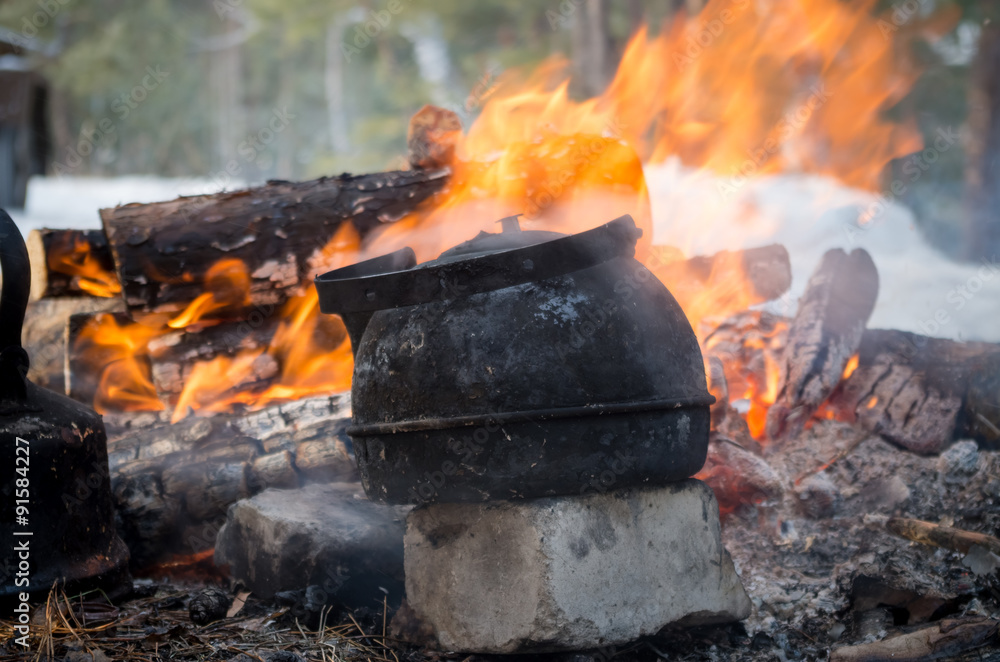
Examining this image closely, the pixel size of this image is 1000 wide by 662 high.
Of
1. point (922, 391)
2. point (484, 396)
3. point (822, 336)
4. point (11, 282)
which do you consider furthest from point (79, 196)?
point (922, 391)

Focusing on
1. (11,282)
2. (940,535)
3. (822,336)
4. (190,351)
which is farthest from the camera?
(190,351)

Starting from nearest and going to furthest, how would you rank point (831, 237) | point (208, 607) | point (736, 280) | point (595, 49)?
point (208, 607), point (736, 280), point (831, 237), point (595, 49)

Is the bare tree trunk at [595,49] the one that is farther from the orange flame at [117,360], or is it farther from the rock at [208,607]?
the rock at [208,607]

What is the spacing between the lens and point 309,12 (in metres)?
14.5

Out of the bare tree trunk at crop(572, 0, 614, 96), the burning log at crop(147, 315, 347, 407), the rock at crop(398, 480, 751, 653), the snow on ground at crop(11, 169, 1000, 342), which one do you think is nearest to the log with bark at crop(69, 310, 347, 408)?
the burning log at crop(147, 315, 347, 407)

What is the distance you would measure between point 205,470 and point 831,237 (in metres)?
6.33

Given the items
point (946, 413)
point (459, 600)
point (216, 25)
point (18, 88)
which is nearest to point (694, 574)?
point (459, 600)

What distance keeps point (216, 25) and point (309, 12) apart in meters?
18.1

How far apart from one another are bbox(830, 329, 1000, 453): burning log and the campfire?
0.01 m

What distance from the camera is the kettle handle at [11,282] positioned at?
2.63 m

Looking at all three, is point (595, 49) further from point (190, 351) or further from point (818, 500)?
point (818, 500)

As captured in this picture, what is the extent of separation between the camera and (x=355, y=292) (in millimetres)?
2484

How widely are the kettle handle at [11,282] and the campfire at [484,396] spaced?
1.08m

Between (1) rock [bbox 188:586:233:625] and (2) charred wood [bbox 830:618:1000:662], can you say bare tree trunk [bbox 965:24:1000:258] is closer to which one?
(2) charred wood [bbox 830:618:1000:662]
